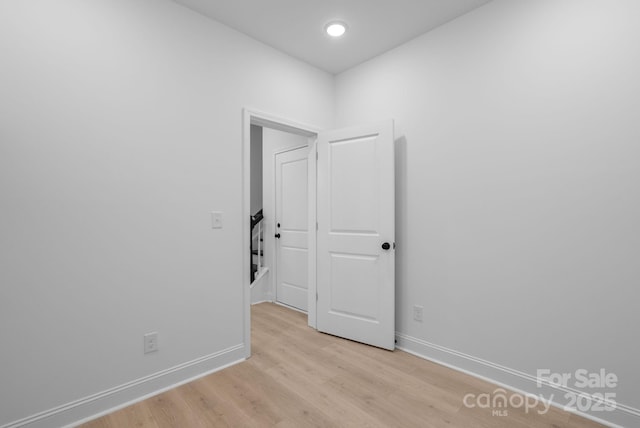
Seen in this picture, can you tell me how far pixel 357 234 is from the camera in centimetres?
278

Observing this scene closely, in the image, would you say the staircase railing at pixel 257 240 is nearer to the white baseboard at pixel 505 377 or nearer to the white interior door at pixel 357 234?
the white interior door at pixel 357 234

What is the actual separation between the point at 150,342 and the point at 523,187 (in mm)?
2715

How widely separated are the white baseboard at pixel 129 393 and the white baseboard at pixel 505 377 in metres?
1.48

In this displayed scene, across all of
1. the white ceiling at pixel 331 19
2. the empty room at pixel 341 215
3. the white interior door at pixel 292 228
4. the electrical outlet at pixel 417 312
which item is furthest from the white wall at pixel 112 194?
the electrical outlet at pixel 417 312

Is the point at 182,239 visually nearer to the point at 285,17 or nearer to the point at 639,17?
the point at 285,17

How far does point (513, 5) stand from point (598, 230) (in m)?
1.58

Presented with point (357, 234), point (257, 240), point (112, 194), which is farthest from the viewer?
point (257, 240)

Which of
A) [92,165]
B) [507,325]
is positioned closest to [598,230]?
[507,325]

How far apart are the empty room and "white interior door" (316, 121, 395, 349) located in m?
0.02

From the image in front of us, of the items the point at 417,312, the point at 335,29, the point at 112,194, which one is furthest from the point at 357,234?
the point at 112,194

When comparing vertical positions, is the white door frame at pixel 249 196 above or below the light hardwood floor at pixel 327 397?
above

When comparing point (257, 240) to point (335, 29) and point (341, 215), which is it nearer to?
point (341, 215)

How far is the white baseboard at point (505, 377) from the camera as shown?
5.45ft

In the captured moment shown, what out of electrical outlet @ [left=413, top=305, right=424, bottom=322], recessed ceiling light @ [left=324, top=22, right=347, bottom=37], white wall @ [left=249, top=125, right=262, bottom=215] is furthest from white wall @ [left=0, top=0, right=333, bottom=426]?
white wall @ [left=249, top=125, right=262, bottom=215]
